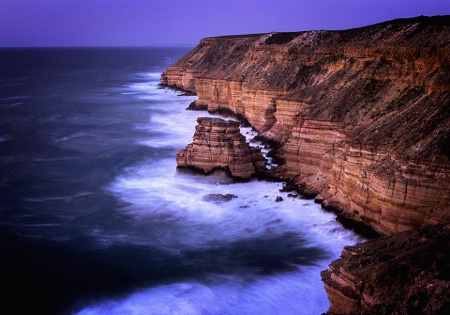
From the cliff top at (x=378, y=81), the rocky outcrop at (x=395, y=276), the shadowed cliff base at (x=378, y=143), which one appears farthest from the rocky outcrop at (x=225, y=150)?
the rocky outcrop at (x=395, y=276)

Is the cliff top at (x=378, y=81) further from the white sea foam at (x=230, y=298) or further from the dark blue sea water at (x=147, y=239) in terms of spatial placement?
the white sea foam at (x=230, y=298)

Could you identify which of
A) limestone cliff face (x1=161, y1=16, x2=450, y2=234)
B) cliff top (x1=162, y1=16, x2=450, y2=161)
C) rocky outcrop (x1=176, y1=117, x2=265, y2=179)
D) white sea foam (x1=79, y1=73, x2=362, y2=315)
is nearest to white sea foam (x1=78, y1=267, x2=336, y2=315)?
white sea foam (x1=79, y1=73, x2=362, y2=315)

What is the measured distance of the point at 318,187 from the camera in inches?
956

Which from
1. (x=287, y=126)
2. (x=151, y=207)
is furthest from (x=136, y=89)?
(x=151, y=207)

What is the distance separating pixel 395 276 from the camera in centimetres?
1123

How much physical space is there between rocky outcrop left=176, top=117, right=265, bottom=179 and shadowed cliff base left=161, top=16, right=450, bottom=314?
1.87 m

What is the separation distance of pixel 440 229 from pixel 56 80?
90784mm

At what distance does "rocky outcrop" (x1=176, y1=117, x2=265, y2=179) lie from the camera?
26656 mm

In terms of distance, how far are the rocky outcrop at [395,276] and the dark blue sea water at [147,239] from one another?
3.75 m

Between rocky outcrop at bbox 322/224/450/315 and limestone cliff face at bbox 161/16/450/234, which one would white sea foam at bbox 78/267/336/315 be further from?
limestone cliff face at bbox 161/16/450/234

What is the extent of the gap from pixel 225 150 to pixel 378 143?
8748 millimetres

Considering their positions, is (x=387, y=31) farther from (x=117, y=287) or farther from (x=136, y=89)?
(x=136, y=89)

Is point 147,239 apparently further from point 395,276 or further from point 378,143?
point 395,276

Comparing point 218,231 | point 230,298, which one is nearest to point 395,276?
point 230,298
